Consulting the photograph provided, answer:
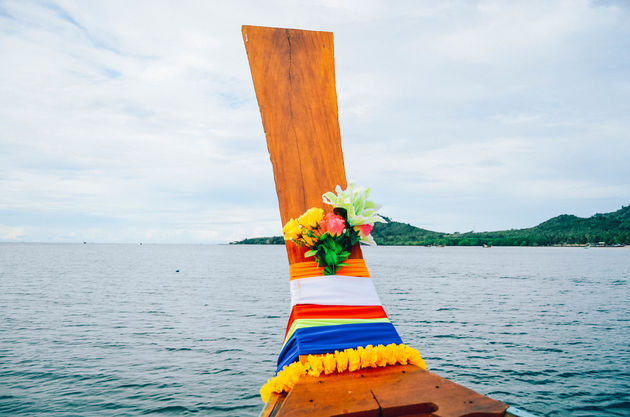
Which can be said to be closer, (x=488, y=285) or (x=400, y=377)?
(x=400, y=377)

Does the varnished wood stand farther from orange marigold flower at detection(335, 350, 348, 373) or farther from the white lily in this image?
the white lily

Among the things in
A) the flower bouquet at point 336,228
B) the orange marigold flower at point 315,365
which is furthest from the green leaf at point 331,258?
the orange marigold flower at point 315,365

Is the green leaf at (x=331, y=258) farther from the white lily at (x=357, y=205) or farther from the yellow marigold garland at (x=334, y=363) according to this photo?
the yellow marigold garland at (x=334, y=363)

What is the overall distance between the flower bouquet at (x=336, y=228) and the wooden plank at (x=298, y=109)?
0.38 meters

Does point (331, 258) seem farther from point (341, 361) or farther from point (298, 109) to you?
point (298, 109)

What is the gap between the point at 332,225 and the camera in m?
3.45

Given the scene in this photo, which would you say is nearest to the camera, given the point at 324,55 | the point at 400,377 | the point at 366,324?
the point at 400,377

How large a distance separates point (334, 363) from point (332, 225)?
1195 mm

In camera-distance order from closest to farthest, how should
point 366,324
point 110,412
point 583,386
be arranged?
1. point 366,324
2. point 110,412
3. point 583,386

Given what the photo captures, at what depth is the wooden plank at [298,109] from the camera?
4.09 meters

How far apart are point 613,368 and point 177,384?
9888mm

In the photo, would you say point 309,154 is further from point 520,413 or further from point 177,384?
point 177,384

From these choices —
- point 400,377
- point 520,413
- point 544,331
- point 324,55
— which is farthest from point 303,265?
point 544,331

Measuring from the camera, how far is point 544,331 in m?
13.0
